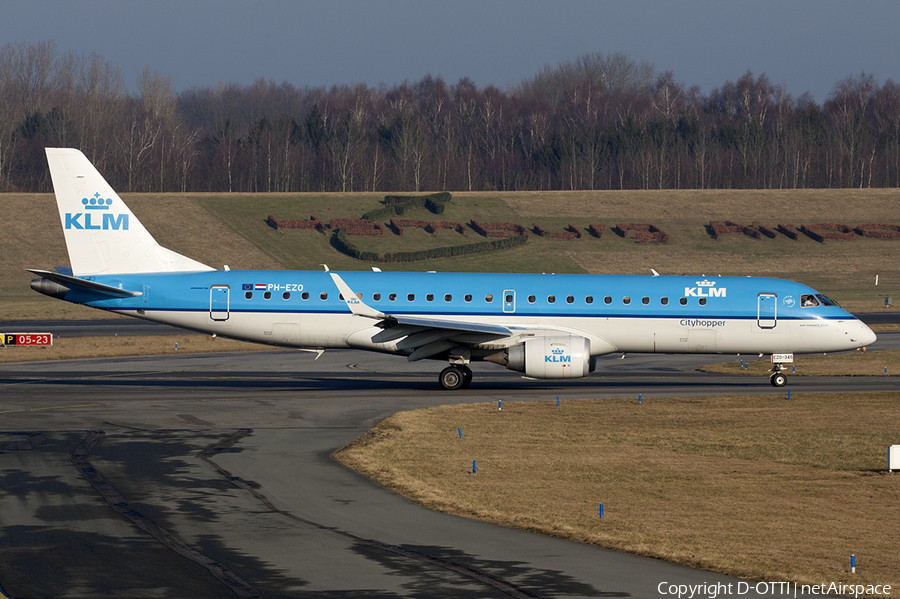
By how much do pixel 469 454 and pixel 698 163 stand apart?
133m

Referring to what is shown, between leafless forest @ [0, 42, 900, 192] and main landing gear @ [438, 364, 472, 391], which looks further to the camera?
leafless forest @ [0, 42, 900, 192]

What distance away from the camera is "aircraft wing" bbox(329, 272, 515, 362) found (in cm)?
3266

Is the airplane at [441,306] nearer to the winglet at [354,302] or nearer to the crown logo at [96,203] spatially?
the winglet at [354,302]

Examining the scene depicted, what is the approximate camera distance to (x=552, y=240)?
105000 millimetres

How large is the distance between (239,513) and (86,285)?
781 inches

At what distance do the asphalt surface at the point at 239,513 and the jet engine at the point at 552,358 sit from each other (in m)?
0.91

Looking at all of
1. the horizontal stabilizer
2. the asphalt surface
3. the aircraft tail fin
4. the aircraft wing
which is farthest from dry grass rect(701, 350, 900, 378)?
the horizontal stabilizer

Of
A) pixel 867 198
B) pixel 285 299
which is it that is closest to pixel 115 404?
pixel 285 299

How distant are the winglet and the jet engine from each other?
494 cm

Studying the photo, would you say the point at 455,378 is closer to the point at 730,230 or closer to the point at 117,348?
the point at 117,348

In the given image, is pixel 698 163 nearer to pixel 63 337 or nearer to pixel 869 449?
pixel 63 337

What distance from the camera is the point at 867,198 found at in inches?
4678

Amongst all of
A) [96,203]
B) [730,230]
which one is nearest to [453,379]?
[96,203]

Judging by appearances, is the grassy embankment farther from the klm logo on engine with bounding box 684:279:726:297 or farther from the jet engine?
the jet engine
